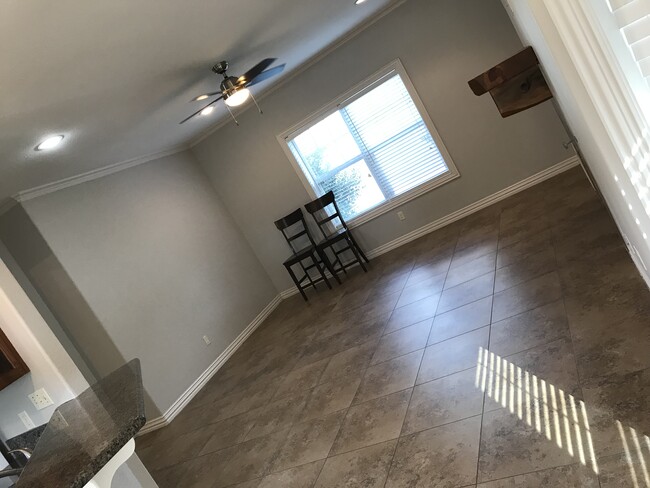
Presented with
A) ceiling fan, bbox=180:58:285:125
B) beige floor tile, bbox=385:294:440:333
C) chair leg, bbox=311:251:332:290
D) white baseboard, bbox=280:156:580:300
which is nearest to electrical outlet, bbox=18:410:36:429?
ceiling fan, bbox=180:58:285:125

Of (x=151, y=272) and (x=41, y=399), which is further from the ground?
(x=151, y=272)

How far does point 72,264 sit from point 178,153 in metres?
2.31

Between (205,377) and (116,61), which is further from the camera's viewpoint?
(205,377)

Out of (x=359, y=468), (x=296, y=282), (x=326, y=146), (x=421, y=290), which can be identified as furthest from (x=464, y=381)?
(x=326, y=146)

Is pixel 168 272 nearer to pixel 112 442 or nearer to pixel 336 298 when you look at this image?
pixel 336 298

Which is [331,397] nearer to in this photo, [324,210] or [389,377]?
[389,377]

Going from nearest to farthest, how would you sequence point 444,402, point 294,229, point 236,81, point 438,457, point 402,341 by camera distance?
point 438,457 < point 444,402 < point 402,341 < point 236,81 < point 294,229

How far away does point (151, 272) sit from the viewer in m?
4.86

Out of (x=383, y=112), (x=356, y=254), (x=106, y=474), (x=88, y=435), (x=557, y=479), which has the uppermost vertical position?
(x=383, y=112)

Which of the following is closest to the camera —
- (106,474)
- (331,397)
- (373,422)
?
(106,474)

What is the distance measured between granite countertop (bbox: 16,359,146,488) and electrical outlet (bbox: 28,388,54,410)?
→ 0.49m

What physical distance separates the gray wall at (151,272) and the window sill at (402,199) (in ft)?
4.94

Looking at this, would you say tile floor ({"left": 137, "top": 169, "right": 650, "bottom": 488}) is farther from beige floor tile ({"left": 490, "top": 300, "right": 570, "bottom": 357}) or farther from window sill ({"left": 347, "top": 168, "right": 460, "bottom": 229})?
window sill ({"left": 347, "top": 168, "right": 460, "bottom": 229})

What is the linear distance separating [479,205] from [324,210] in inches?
71.7
